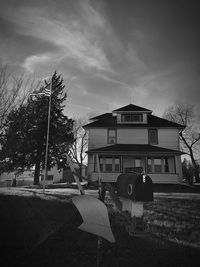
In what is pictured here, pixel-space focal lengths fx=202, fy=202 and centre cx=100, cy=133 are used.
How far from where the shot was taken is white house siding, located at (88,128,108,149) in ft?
90.0

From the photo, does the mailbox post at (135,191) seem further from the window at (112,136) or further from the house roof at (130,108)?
the house roof at (130,108)

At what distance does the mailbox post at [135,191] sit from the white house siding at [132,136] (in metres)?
23.6

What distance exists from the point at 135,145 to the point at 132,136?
1.40 metres

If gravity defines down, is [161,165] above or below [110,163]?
below

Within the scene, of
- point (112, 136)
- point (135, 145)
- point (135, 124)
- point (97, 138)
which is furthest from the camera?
point (135, 124)

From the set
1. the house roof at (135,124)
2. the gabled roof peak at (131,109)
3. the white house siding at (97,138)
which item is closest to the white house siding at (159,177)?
the white house siding at (97,138)

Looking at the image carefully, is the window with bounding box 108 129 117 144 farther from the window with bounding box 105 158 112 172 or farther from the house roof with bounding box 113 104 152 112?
the house roof with bounding box 113 104 152 112

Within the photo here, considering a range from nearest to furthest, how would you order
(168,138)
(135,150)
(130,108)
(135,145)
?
1. (135,150)
2. (135,145)
3. (168,138)
4. (130,108)

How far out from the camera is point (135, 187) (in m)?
3.40

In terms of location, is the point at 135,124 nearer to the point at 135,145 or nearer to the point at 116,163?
the point at 135,145

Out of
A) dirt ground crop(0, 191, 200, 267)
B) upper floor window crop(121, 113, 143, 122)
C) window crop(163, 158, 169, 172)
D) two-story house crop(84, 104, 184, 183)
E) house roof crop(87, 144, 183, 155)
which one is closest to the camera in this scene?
dirt ground crop(0, 191, 200, 267)

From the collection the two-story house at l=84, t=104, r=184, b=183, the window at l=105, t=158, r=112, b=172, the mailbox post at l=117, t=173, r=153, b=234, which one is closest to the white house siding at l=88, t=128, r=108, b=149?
the two-story house at l=84, t=104, r=184, b=183

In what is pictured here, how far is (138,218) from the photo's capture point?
12.8ft

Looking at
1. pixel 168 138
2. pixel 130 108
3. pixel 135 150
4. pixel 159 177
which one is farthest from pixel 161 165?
pixel 130 108
